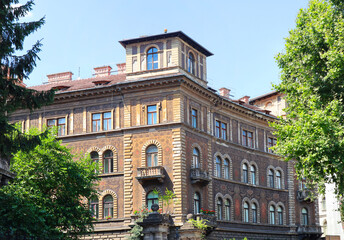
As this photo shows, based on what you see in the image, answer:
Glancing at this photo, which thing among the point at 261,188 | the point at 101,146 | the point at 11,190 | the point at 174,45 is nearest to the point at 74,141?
the point at 101,146

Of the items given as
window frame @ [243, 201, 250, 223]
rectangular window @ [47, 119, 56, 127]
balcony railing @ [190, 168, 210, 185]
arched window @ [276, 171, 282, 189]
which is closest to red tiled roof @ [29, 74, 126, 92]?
rectangular window @ [47, 119, 56, 127]

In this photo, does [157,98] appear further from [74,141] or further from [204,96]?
[74,141]

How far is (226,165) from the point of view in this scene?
164ft

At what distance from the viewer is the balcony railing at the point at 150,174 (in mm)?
42281

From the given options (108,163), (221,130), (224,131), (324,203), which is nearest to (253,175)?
(224,131)

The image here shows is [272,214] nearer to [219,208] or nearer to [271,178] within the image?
[271,178]

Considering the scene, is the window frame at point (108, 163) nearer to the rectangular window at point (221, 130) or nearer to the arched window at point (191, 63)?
the arched window at point (191, 63)

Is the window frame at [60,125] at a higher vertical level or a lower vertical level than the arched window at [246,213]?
higher

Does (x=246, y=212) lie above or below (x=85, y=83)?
below

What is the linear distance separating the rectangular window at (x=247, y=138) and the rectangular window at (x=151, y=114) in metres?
12.0

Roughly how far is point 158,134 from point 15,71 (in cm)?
2233

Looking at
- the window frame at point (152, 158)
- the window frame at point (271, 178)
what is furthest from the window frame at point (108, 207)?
the window frame at point (271, 178)

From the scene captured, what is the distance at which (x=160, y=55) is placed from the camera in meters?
45.1

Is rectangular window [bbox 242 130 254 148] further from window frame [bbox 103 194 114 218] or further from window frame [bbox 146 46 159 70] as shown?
window frame [bbox 103 194 114 218]
